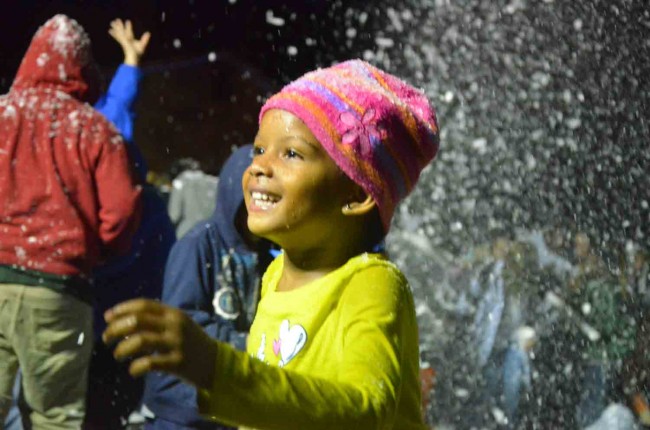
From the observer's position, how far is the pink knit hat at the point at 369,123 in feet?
6.68

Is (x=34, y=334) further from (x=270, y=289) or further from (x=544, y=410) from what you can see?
(x=544, y=410)

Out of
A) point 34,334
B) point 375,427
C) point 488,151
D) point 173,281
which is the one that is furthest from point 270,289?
point 488,151

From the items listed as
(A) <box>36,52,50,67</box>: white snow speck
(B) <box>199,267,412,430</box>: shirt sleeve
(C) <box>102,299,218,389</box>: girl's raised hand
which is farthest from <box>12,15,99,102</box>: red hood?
(C) <box>102,299,218,389</box>: girl's raised hand

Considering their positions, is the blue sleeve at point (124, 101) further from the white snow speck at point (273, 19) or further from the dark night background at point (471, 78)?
the white snow speck at point (273, 19)

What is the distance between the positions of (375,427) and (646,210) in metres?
5.94

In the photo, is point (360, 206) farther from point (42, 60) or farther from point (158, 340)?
point (42, 60)

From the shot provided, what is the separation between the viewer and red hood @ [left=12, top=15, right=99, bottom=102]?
12.9 feet

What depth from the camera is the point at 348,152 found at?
204 centimetres

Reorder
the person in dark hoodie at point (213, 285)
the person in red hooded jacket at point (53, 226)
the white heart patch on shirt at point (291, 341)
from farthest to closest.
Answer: the person in red hooded jacket at point (53, 226) < the person in dark hoodie at point (213, 285) < the white heart patch on shirt at point (291, 341)

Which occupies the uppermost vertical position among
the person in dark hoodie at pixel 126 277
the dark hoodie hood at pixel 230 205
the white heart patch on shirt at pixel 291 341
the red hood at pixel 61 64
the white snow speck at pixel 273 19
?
the white heart patch on shirt at pixel 291 341

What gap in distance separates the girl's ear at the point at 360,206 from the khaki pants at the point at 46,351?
6.28 feet

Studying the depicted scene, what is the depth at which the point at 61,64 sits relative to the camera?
3961 millimetres

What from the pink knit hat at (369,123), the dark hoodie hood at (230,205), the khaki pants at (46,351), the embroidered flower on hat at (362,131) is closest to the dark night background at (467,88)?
the dark hoodie hood at (230,205)

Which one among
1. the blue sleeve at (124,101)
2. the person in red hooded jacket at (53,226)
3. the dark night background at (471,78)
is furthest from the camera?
the dark night background at (471,78)
